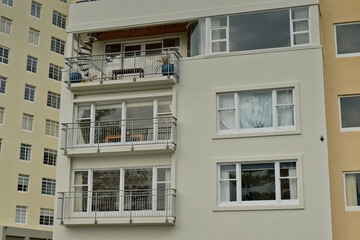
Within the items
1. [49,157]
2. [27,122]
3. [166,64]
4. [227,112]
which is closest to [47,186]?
[49,157]

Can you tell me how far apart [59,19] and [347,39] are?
3506 cm

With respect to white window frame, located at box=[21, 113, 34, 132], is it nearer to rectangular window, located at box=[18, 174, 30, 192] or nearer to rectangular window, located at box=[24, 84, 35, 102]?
rectangular window, located at box=[24, 84, 35, 102]

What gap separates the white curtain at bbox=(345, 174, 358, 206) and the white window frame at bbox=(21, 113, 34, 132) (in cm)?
3197

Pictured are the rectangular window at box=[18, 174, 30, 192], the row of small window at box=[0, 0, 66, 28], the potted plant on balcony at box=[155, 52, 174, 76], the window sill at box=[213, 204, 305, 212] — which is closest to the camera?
the window sill at box=[213, 204, 305, 212]

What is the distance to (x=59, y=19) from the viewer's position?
172ft

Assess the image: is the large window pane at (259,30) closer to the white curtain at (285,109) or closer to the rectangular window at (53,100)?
the white curtain at (285,109)

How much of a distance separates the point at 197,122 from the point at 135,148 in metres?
2.79

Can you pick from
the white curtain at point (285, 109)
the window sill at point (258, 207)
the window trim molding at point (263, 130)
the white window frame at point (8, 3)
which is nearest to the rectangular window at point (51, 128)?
the white window frame at point (8, 3)

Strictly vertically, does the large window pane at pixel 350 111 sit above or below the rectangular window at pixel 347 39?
below

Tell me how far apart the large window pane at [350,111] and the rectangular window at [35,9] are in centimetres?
3469

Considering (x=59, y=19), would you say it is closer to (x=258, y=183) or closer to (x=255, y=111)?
(x=255, y=111)

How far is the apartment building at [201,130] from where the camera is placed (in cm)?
2138

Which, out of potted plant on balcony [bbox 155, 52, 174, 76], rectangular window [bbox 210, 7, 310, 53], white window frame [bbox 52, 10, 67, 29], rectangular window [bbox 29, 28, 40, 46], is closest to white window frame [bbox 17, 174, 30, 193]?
rectangular window [bbox 29, 28, 40, 46]

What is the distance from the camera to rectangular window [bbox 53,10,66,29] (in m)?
52.0
